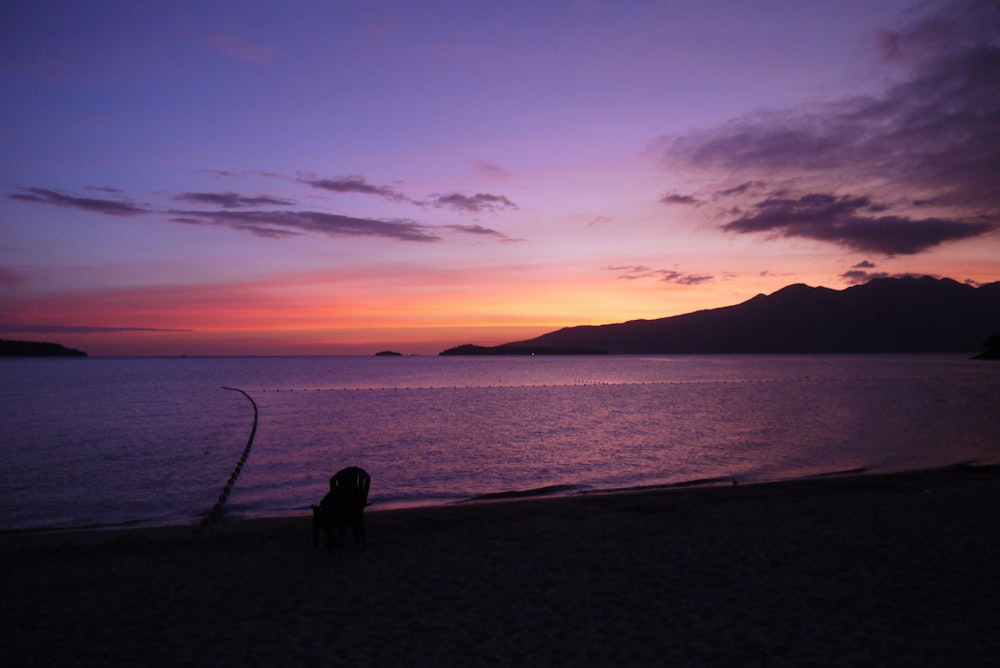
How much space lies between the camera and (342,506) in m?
9.87

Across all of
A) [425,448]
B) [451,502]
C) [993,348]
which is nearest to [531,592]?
[451,502]

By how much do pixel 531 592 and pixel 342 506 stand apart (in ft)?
10.9

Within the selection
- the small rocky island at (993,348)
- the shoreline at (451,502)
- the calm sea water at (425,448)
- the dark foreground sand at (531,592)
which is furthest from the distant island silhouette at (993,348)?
the dark foreground sand at (531,592)

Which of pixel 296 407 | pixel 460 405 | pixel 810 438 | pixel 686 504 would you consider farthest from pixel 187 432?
pixel 810 438

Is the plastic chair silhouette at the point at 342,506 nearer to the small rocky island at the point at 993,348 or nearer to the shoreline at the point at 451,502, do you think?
the shoreline at the point at 451,502

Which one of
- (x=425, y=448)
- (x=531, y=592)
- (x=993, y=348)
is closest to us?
(x=531, y=592)

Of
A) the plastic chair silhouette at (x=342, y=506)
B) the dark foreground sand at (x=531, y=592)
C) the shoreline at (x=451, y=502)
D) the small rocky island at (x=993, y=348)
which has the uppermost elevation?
the small rocky island at (x=993, y=348)

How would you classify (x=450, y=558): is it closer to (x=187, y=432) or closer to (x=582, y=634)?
(x=582, y=634)

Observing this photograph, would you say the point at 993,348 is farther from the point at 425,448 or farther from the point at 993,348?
the point at 425,448

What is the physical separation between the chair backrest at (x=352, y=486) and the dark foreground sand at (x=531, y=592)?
823mm

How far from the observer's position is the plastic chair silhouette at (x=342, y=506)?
984 centimetres

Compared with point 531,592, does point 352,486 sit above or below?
above

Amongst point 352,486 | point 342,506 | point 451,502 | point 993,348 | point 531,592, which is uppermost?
point 993,348

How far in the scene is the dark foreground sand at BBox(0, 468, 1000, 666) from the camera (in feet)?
20.5
